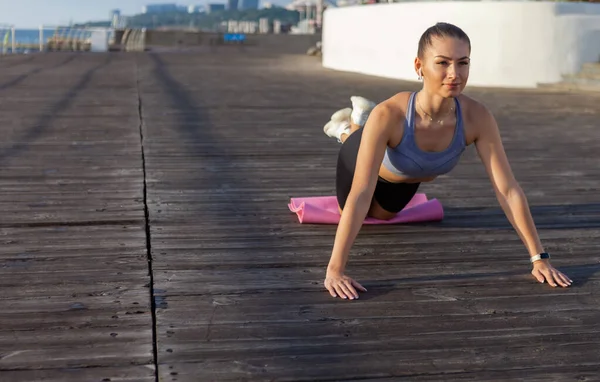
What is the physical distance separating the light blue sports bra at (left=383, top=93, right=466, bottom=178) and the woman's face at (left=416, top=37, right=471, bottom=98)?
12.3 inches

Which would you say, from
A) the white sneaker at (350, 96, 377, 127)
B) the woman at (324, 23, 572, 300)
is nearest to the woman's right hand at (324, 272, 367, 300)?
the woman at (324, 23, 572, 300)

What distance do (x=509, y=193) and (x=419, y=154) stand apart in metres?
0.44

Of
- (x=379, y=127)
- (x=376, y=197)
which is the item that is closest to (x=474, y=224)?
(x=376, y=197)

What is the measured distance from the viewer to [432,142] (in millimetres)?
3676

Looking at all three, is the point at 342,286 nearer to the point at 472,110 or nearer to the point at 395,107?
the point at 395,107

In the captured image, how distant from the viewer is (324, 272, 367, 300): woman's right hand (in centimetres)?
333

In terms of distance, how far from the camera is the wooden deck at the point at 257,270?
272 centimetres

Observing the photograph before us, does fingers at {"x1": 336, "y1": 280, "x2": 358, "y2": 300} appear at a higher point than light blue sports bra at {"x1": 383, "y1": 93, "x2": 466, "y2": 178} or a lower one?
lower

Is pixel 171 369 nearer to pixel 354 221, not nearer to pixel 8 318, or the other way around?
pixel 8 318

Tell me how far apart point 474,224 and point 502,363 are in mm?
1918

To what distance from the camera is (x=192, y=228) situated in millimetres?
4383

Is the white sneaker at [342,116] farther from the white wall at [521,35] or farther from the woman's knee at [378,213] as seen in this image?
the white wall at [521,35]

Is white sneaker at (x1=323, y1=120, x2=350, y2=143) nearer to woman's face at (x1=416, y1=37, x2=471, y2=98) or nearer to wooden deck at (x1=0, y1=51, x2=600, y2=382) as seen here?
wooden deck at (x1=0, y1=51, x2=600, y2=382)

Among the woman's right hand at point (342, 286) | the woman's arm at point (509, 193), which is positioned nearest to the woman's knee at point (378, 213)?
the woman's arm at point (509, 193)
